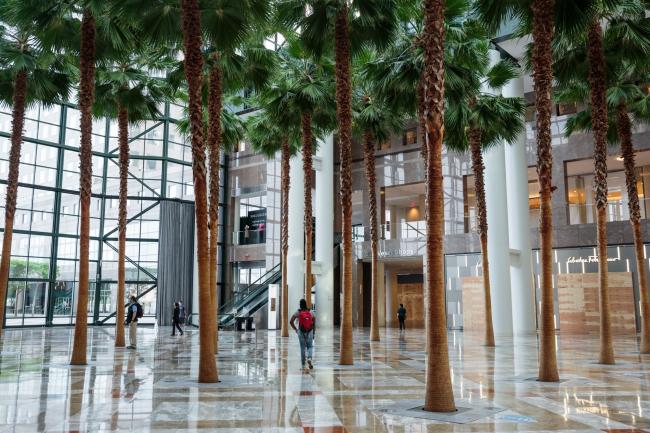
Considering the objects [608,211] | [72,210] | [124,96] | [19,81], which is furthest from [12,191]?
[608,211]

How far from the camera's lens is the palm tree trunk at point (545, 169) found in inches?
452

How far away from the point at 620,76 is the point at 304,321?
11357mm

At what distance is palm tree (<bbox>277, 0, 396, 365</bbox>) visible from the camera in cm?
1398

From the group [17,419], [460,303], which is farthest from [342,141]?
[460,303]

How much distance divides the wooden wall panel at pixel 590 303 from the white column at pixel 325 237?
11.7 metres

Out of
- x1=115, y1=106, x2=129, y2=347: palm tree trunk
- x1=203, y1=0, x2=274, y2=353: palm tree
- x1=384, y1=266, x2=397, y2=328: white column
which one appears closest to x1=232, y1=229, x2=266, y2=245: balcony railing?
x1=384, y1=266, x2=397, y2=328: white column

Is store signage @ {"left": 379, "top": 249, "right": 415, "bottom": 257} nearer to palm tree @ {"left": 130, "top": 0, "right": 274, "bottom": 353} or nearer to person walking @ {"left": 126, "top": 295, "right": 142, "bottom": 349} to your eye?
person walking @ {"left": 126, "top": 295, "right": 142, "bottom": 349}

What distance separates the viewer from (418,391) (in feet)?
33.2

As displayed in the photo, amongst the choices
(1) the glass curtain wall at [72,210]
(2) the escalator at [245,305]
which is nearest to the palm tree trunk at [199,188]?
(2) the escalator at [245,305]

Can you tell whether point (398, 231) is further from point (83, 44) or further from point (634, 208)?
point (83, 44)

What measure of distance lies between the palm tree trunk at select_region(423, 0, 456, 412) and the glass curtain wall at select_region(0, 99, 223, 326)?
2895 cm

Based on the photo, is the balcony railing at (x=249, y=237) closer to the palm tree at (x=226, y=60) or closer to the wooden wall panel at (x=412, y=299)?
the wooden wall panel at (x=412, y=299)

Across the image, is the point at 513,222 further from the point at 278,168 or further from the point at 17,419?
the point at 17,419

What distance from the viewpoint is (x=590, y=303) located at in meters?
28.0
